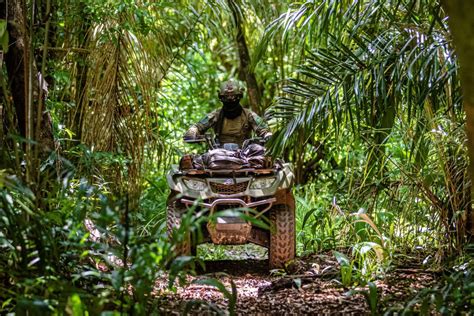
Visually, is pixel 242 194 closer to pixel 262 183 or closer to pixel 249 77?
pixel 262 183

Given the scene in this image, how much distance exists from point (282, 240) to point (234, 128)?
1.50 metres

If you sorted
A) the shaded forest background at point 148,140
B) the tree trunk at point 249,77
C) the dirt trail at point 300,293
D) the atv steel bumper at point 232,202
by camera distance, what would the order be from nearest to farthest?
the shaded forest background at point 148,140 < the dirt trail at point 300,293 < the atv steel bumper at point 232,202 < the tree trunk at point 249,77

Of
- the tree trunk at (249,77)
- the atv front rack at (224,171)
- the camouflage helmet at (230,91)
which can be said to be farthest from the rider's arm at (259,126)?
the tree trunk at (249,77)

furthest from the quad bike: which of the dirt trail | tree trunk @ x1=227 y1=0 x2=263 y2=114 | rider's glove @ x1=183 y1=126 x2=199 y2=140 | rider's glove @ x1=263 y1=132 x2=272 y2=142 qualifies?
tree trunk @ x1=227 y1=0 x2=263 y2=114

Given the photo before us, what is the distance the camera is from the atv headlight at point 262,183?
6.70 m

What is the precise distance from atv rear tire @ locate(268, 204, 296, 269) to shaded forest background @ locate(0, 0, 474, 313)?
32cm

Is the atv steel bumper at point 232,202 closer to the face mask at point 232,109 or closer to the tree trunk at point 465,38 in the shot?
the face mask at point 232,109

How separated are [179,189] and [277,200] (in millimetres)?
881

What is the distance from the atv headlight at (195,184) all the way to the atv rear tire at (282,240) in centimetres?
69

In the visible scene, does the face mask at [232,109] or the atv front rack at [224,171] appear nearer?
the atv front rack at [224,171]

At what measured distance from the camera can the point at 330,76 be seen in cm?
620

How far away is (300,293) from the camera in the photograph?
546 centimetres

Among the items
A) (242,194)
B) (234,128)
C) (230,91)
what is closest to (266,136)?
(234,128)

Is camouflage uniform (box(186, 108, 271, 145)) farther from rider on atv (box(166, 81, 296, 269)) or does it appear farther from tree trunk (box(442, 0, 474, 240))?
tree trunk (box(442, 0, 474, 240))
